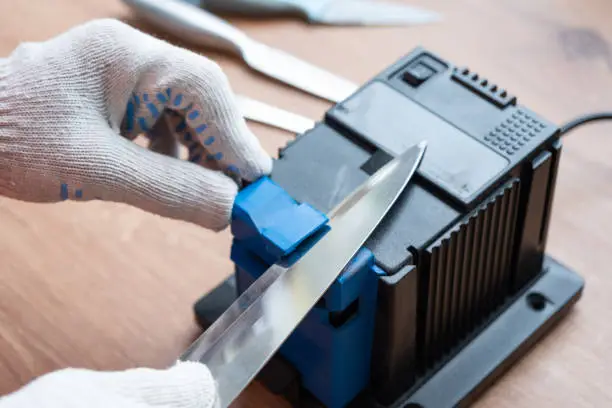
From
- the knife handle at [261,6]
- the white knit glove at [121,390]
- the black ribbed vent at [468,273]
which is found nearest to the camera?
the white knit glove at [121,390]

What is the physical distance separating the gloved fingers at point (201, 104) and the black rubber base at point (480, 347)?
4.9 inches

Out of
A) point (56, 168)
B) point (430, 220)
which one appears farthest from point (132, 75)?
point (430, 220)

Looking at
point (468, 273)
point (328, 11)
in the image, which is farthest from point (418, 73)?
point (328, 11)

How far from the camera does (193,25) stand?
2.35 ft

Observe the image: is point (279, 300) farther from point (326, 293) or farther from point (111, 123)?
point (111, 123)

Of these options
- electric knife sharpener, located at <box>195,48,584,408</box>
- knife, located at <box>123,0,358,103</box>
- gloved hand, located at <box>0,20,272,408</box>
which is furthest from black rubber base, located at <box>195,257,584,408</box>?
knife, located at <box>123,0,358,103</box>

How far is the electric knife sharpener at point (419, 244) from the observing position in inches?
17.9

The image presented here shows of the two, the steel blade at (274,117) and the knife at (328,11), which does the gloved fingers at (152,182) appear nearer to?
the steel blade at (274,117)

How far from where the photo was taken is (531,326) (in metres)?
0.55

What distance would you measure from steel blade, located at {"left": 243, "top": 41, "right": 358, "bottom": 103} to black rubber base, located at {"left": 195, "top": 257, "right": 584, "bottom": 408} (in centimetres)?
20

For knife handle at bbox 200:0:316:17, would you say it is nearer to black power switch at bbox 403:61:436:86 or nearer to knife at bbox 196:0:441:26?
knife at bbox 196:0:441:26

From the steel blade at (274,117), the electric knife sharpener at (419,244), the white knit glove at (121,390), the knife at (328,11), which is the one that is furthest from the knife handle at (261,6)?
the white knit glove at (121,390)

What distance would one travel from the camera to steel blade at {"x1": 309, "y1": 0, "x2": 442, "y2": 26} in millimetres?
754

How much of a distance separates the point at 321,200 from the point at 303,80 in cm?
25
